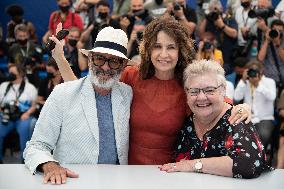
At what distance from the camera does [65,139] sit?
258 centimetres

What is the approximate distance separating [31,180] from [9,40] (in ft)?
18.1

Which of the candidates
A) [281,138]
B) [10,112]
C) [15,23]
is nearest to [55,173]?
[281,138]

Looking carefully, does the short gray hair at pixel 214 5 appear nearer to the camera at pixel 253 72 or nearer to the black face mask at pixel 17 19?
the camera at pixel 253 72

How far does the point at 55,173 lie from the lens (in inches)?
89.2

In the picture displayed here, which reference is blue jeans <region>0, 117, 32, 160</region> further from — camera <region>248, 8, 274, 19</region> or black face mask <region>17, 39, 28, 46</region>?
camera <region>248, 8, 274, 19</region>

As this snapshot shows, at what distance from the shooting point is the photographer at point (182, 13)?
6312mm

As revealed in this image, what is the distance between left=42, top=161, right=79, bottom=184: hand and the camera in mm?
2234

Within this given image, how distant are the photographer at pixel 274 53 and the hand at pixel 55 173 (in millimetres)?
3957

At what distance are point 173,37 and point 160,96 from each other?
312 mm

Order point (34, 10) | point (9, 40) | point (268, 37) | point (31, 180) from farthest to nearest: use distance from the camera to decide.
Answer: point (34, 10)
point (9, 40)
point (268, 37)
point (31, 180)

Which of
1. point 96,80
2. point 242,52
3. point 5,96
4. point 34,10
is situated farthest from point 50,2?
point 96,80

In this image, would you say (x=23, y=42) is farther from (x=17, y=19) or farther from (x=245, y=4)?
(x=245, y=4)

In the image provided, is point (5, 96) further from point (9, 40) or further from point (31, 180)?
point (31, 180)

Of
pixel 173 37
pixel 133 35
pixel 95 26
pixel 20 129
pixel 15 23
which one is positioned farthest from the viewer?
pixel 15 23
